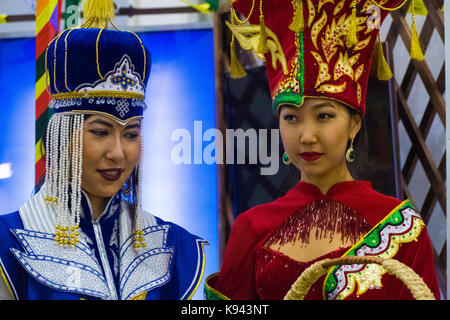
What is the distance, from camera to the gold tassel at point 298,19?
174cm

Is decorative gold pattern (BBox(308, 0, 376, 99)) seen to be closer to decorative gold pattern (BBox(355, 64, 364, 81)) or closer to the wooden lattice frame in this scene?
decorative gold pattern (BBox(355, 64, 364, 81))

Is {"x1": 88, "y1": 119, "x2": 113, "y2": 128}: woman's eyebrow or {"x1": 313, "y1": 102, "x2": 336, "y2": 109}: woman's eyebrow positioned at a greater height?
{"x1": 313, "y1": 102, "x2": 336, "y2": 109}: woman's eyebrow

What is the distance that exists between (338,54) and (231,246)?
1.79ft

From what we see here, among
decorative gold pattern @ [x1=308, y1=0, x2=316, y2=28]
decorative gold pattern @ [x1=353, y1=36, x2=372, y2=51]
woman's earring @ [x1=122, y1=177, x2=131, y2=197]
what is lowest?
woman's earring @ [x1=122, y1=177, x2=131, y2=197]

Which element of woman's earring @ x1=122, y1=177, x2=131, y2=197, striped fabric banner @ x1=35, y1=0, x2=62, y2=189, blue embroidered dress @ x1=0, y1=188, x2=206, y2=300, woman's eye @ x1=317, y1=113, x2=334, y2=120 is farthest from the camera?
striped fabric banner @ x1=35, y1=0, x2=62, y2=189

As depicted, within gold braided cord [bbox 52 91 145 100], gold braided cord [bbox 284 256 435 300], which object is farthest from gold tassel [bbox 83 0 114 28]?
gold braided cord [bbox 284 256 435 300]

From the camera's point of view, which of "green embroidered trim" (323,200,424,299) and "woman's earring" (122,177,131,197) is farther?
"woman's earring" (122,177,131,197)

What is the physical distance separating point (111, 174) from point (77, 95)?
0.67 feet

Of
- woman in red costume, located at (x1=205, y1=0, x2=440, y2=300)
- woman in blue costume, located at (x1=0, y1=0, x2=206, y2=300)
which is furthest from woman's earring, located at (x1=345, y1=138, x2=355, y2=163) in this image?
woman in blue costume, located at (x1=0, y1=0, x2=206, y2=300)

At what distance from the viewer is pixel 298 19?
174cm

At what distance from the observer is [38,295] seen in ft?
5.32

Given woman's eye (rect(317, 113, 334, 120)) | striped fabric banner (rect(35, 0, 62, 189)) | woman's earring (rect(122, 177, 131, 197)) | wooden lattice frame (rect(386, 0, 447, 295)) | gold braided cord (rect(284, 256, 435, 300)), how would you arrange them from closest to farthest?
gold braided cord (rect(284, 256, 435, 300))
woman's eye (rect(317, 113, 334, 120))
woman's earring (rect(122, 177, 131, 197))
striped fabric banner (rect(35, 0, 62, 189))
wooden lattice frame (rect(386, 0, 447, 295))

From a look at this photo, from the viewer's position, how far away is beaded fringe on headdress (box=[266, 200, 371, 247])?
5.66ft
